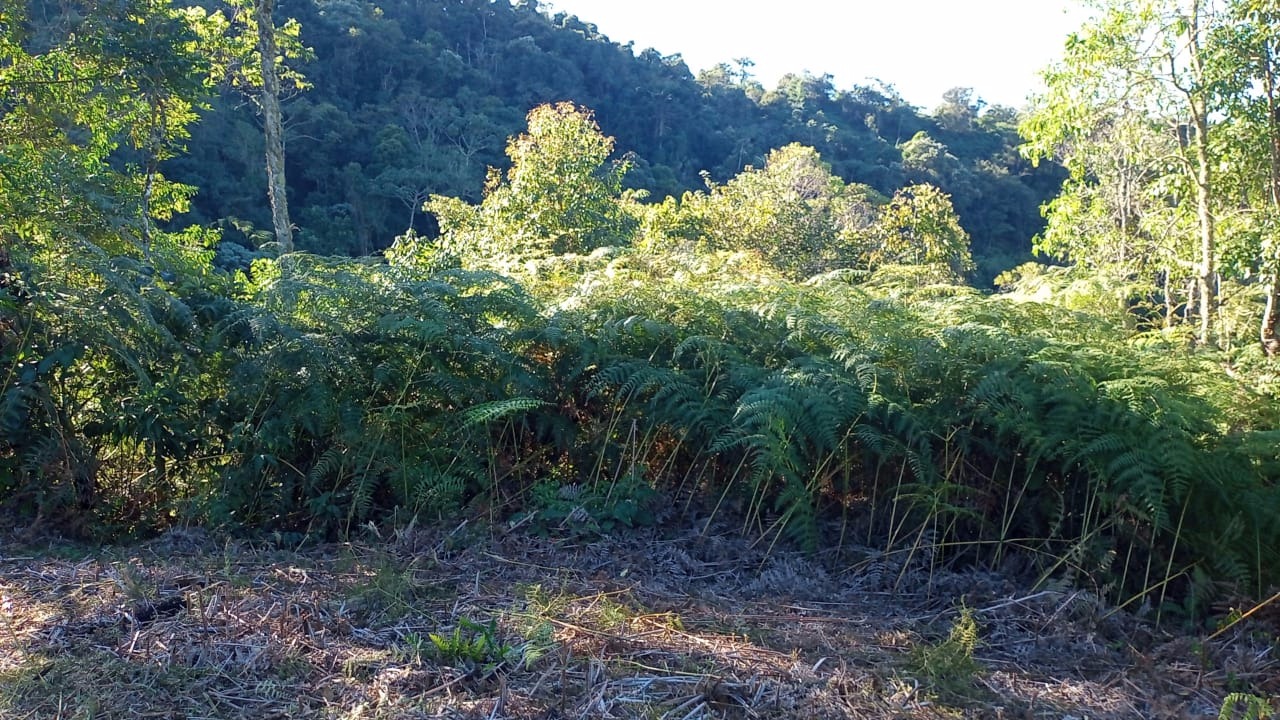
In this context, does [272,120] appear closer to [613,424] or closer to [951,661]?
[613,424]

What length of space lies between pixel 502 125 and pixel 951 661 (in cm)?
3979

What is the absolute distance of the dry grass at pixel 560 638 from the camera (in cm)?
269

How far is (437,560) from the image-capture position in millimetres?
3703

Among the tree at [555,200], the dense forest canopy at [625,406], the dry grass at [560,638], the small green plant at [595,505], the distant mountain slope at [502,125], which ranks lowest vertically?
the dry grass at [560,638]

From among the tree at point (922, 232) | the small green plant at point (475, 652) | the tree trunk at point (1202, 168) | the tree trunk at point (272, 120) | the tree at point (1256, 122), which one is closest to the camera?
the small green plant at point (475, 652)

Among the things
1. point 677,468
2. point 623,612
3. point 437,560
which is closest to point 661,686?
point 623,612

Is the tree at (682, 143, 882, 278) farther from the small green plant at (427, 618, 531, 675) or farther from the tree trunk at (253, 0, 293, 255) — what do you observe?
the small green plant at (427, 618, 531, 675)

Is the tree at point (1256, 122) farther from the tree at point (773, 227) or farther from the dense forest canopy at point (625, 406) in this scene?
the tree at point (773, 227)

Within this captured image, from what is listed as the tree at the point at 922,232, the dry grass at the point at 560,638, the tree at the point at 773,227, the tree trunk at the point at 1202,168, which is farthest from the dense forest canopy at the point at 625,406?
the tree at the point at 922,232

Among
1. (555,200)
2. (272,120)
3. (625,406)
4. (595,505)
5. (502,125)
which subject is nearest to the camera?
(595,505)

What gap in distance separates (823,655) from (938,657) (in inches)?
14.6

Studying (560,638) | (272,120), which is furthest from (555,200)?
(560,638)

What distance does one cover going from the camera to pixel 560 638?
3.04 meters

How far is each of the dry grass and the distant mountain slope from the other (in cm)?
2892
